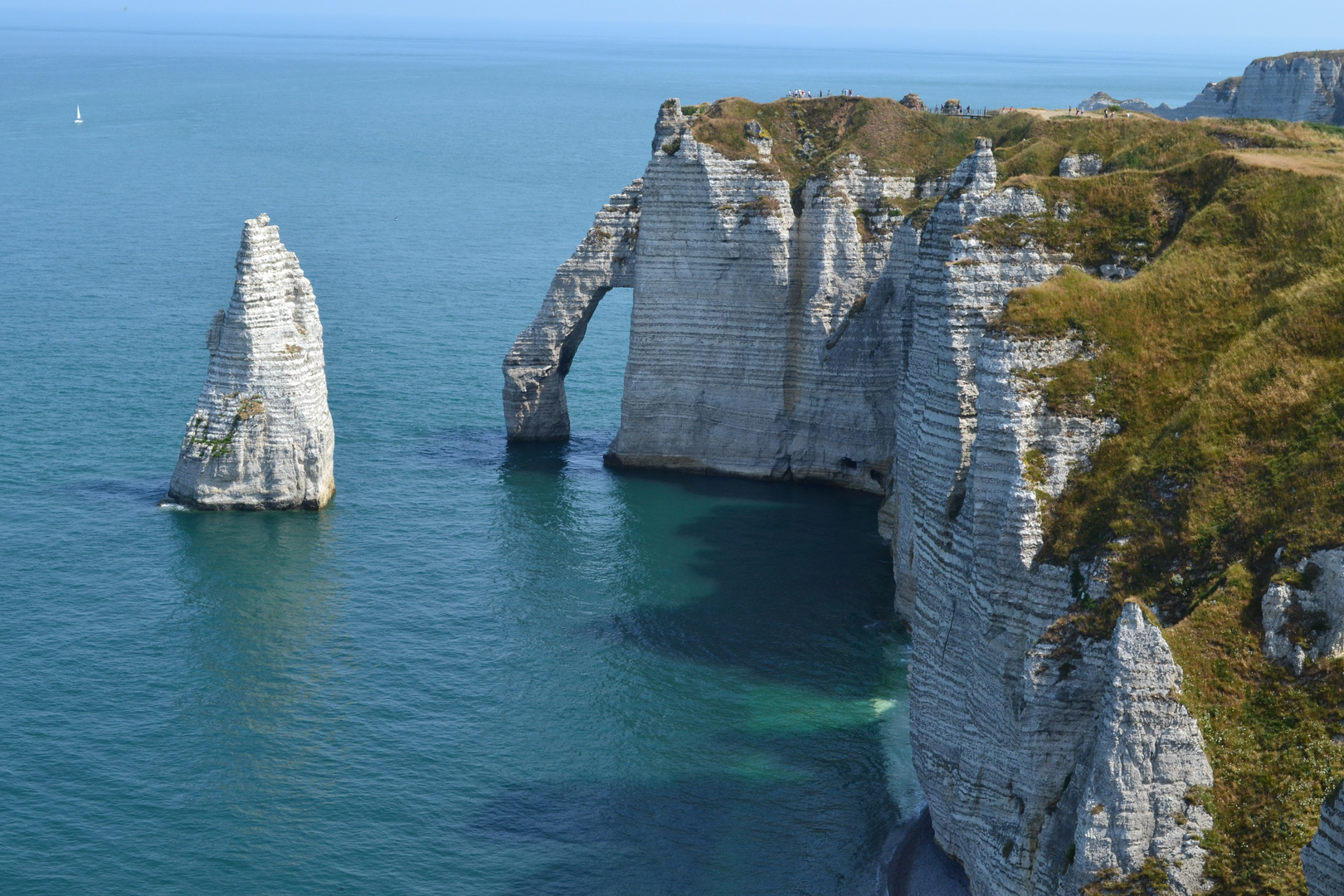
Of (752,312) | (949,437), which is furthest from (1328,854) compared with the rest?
(752,312)

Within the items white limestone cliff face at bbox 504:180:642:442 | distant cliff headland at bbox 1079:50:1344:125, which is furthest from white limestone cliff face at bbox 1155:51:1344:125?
white limestone cliff face at bbox 504:180:642:442

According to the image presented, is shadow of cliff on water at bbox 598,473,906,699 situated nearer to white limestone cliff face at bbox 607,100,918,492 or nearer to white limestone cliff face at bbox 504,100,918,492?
white limestone cliff face at bbox 504,100,918,492

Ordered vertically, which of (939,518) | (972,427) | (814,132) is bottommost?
(939,518)

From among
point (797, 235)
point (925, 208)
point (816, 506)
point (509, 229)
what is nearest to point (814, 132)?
point (797, 235)

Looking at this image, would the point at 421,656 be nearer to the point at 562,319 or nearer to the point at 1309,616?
the point at 562,319

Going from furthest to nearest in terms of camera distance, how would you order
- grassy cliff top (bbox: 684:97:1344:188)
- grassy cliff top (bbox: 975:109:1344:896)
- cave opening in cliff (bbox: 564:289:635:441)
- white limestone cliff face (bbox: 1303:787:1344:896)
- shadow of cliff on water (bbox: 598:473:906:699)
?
1. cave opening in cliff (bbox: 564:289:635:441)
2. grassy cliff top (bbox: 684:97:1344:188)
3. shadow of cliff on water (bbox: 598:473:906:699)
4. grassy cliff top (bbox: 975:109:1344:896)
5. white limestone cliff face (bbox: 1303:787:1344:896)

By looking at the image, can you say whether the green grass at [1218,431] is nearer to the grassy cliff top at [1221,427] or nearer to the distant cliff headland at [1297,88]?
the grassy cliff top at [1221,427]

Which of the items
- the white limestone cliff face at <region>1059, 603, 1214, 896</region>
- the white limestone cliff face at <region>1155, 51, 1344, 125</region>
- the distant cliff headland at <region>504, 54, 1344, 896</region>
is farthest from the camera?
the white limestone cliff face at <region>1155, 51, 1344, 125</region>

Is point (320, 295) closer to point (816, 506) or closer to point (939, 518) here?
point (816, 506)
